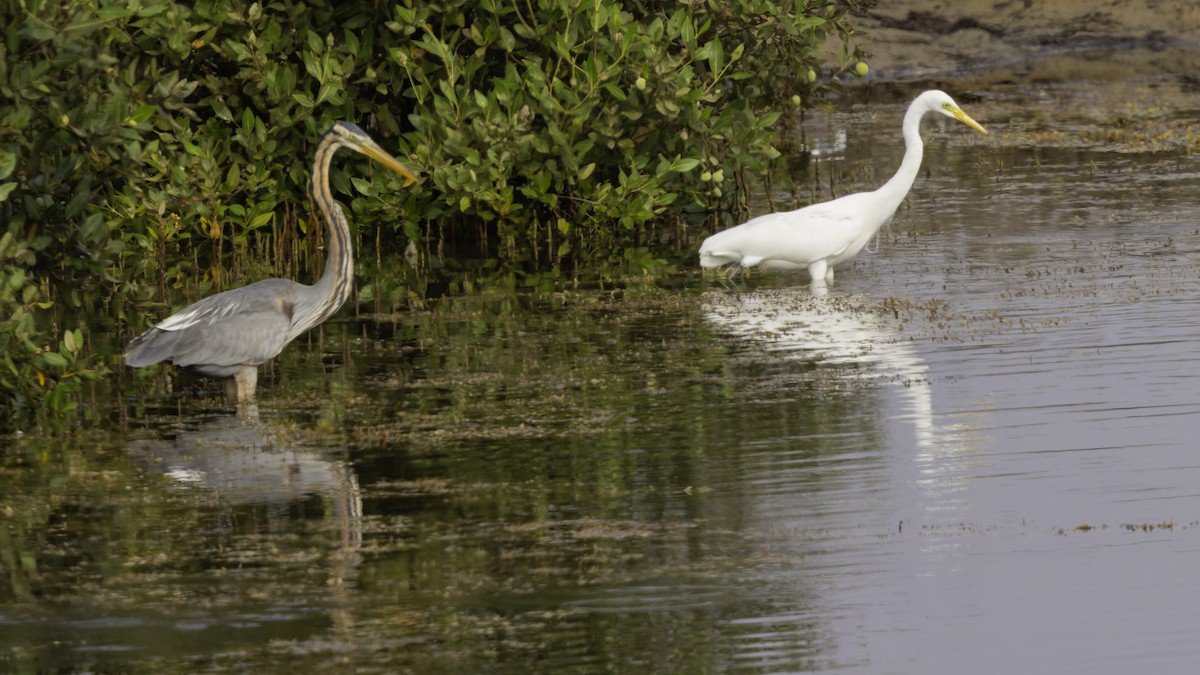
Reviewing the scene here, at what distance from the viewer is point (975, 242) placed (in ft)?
48.3

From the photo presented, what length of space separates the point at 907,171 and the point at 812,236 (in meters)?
1.09

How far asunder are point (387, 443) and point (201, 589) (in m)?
2.38

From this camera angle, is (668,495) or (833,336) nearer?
(668,495)

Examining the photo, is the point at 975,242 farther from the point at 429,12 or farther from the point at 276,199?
the point at 276,199

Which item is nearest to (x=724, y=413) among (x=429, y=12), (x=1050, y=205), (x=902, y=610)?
(x=902, y=610)

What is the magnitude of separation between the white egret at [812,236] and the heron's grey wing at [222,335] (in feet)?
13.1

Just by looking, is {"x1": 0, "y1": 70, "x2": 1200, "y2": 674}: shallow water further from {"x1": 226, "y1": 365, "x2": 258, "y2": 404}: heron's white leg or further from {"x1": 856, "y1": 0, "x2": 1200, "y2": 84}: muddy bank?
{"x1": 856, "y1": 0, "x2": 1200, "y2": 84}: muddy bank

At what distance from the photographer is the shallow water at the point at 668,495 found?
6281 millimetres

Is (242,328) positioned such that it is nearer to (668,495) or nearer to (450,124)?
(668,495)

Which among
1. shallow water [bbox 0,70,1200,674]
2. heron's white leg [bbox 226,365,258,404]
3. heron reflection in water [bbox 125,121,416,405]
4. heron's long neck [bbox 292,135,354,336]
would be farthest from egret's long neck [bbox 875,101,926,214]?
heron's white leg [bbox 226,365,258,404]

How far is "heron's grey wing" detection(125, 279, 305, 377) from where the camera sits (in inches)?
396

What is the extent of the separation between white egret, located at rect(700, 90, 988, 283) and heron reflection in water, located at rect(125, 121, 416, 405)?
11.6 ft

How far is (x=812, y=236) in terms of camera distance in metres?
13.1

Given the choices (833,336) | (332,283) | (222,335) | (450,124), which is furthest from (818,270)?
(222,335)
